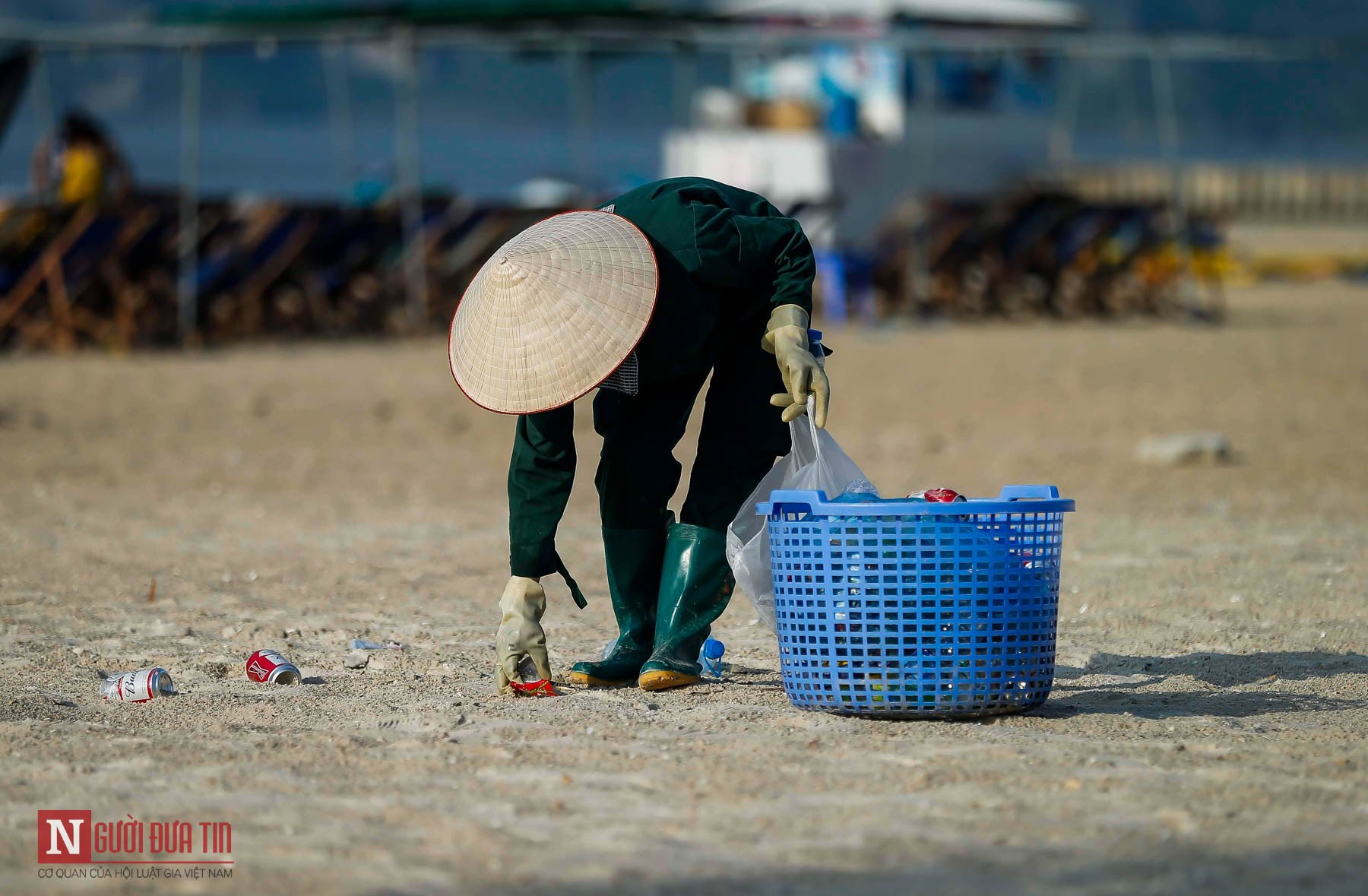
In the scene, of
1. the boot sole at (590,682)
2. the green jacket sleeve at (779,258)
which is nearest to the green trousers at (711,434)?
the green jacket sleeve at (779,258)

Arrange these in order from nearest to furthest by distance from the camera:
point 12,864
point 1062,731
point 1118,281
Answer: point 12,864
point 1062,731
point 1118,281

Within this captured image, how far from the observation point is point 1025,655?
3.37 m

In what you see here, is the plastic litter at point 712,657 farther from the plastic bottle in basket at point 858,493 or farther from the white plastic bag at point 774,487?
the plastic bottle in basket at point 858,493

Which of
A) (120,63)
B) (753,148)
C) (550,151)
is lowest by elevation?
(753,148)

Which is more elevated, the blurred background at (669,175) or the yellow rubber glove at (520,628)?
the blurred background at (669,175)

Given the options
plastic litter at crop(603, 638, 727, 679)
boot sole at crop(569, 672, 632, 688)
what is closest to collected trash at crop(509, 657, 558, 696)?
boot sole at crop(569, 672, 632, 688)

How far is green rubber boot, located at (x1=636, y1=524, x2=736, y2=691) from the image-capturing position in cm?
373

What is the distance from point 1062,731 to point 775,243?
120 centimetres

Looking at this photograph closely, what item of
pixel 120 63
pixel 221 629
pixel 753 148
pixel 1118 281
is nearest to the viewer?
pixel 221 629

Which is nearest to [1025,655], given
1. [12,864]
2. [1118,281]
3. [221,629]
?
[12,864]

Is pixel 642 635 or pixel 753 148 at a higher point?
pixel 753 148

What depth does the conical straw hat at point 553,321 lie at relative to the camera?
130 inches

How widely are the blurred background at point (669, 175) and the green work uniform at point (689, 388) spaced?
1016 centimetres

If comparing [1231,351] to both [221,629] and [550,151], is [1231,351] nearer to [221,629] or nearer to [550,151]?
[221,629]
